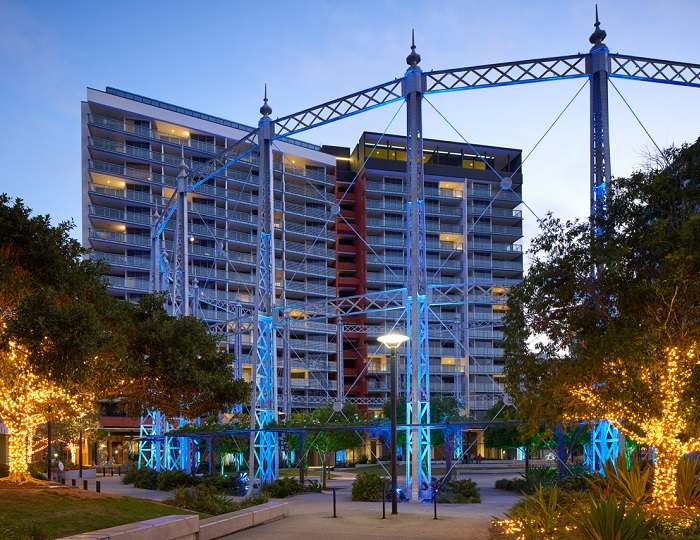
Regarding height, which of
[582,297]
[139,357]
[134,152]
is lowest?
[139,357]

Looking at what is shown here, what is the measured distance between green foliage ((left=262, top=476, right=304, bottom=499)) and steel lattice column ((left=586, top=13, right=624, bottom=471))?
12.8 meters

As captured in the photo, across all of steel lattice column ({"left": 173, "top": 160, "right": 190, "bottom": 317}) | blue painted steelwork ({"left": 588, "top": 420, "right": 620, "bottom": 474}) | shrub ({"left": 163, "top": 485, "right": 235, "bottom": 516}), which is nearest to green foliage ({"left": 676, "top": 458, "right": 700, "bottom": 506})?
blue painted steelwork ({"left": 588, "top": 420, "right": 620, "bottom": 474})

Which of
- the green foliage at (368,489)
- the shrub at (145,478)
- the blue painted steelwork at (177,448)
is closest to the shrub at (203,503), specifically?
the green foliage at (368,489)

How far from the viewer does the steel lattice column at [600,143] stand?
24.9 meters

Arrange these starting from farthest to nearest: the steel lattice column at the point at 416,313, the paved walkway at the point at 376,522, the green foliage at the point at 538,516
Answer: the steel lattice column at the point at 416,313
the paved walkway at the point at 376,522
the green foliage at the point at 538,516

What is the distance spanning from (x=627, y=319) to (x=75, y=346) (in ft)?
40.4

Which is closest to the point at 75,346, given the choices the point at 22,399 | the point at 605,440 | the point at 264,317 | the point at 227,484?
the point at 22,399

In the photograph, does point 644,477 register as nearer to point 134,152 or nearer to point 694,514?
point 694,514

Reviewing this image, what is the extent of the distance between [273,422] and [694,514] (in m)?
22.2

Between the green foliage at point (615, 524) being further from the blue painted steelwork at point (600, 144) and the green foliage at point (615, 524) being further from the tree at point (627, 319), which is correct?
the blue painted steelwork at point (600, 144)

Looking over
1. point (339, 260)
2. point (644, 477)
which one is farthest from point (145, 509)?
point (339, 260)

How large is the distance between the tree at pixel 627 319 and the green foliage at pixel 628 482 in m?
0.31

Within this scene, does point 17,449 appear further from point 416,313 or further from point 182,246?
Answer: point 182,246

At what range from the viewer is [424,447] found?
31.0m
